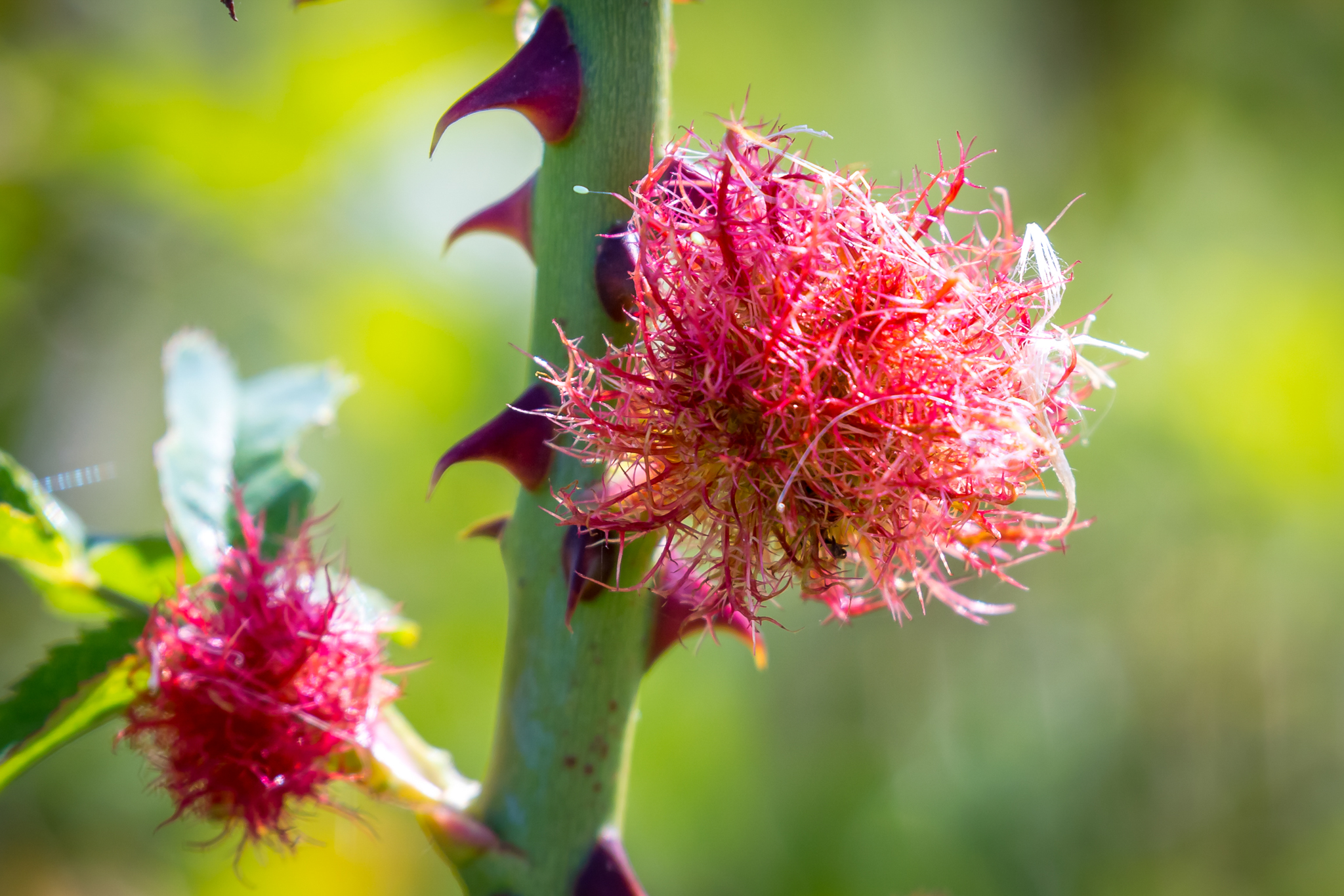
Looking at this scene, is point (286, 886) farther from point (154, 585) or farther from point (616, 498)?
point (616, 498)

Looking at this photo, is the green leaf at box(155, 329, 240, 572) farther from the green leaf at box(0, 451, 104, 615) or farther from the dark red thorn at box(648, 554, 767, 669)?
the dark red thorn at box(648, 554, 767, 669)

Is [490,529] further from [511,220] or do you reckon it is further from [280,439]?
[280,439]

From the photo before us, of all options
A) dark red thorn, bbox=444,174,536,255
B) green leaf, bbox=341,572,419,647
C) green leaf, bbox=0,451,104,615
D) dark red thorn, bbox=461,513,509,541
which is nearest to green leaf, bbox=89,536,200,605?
green leaf, bbox=0,451,104,615

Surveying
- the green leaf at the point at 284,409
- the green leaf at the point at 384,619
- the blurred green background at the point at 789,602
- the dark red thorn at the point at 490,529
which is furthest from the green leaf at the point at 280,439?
the blurred green background at the point at 789,602

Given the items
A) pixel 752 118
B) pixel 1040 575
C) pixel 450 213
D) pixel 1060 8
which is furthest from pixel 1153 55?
pixel 450 213

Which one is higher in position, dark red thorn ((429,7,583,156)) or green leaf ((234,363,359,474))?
dark red thorn ((429,7,583,156))

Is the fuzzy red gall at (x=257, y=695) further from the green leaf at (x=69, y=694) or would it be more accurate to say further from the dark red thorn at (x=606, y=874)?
the dark red thorn at (x=606, y=874)
